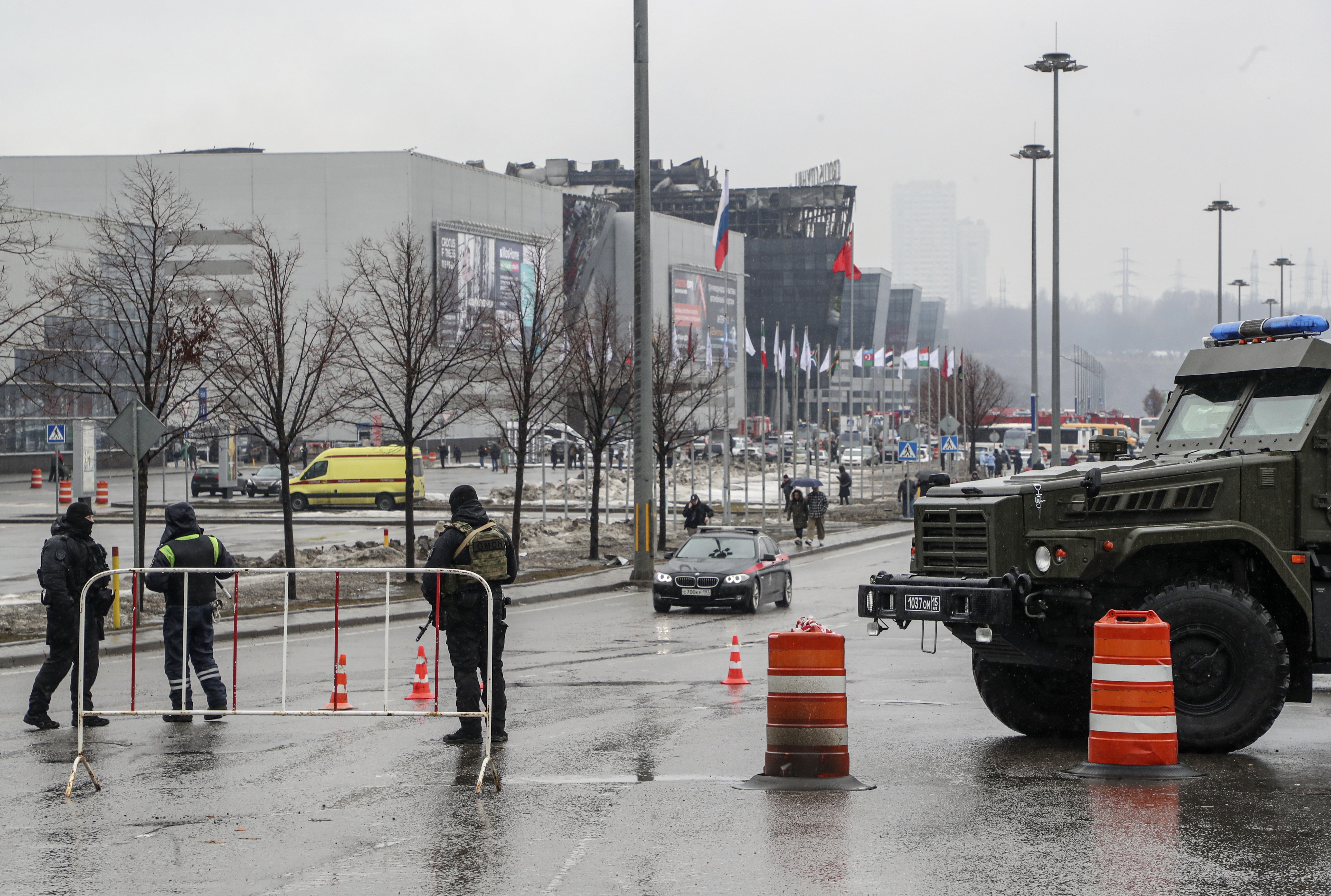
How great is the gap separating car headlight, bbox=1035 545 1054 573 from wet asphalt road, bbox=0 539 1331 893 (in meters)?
1.32

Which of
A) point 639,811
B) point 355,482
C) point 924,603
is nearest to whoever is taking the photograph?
point 639,811

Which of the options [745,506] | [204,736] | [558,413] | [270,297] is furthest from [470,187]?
[204,736]

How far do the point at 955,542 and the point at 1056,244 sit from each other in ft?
108

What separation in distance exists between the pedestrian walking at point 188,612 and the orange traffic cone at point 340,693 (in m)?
0.90

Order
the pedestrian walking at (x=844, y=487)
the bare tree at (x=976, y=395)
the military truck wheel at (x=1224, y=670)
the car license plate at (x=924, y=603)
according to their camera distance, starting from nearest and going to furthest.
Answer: the military truck wheel at (x=1224, y=670) < the car license plate at (x=924, y=603) < the pedestrian walking at (x=844, y=487) < the bare tree at (x=976, y=395)

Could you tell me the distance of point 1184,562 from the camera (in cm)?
1062

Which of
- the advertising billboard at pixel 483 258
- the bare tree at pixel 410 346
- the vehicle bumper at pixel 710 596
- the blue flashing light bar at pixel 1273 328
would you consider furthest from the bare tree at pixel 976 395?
the blue flashing light bar at pixel 1273 328

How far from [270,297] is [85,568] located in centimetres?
1626

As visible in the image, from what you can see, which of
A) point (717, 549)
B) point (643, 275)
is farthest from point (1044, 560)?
point (643, 275)

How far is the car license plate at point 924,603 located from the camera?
414 inches

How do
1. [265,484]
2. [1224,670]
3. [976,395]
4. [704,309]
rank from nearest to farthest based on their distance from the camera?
[1224,670] < [265,484] < [976,395] < [704,309]

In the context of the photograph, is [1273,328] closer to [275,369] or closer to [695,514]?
[275,369]

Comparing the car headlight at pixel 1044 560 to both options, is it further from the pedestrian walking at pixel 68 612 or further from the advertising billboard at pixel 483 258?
the advertising billboard at pixel 483 258

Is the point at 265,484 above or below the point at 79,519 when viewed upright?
below
